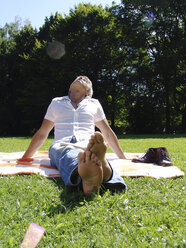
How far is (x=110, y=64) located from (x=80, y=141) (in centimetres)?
1770

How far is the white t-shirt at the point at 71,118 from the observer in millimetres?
2854

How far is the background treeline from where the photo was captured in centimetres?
1798

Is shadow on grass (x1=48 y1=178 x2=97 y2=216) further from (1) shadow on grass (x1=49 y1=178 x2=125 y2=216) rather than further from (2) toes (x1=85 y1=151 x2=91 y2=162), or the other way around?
(2) toes (x1=85 y1=151 x2=91 y2=162)

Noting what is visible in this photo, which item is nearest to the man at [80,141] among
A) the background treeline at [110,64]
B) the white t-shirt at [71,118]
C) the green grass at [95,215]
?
the white t-shirt at [71,118]

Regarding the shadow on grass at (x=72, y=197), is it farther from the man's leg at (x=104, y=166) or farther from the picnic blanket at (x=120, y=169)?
the picnic blanket at (x=120, y=169)

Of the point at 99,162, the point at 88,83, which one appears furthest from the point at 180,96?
the point at 99,162

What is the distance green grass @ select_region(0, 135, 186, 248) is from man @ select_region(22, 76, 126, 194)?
129 mm

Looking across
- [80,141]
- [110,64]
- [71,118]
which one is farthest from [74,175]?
[110,64]

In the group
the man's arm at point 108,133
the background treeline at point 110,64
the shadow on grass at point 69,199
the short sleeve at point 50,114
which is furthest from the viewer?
the background treeline at point 110,64

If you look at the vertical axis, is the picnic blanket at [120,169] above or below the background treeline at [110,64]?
below

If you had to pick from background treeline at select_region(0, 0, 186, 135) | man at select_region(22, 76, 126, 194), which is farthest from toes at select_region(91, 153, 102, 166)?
background treeline at select_region(0, 0, 186, 135)

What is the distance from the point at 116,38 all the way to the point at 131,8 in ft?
7.70

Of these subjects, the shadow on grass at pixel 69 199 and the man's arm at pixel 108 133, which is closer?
the shadow on grass at pixel 69 199

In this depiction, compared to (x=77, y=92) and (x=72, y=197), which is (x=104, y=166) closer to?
(x=72, y=197)
